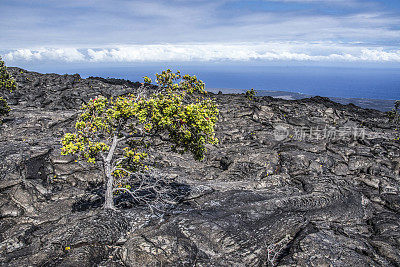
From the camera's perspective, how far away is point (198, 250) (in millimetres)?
15820

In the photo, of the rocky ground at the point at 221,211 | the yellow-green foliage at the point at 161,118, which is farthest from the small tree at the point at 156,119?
the rocky ground at the point at 221,211

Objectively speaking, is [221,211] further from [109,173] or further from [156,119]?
[156,119]

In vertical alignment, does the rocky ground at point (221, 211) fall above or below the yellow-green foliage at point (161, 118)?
below

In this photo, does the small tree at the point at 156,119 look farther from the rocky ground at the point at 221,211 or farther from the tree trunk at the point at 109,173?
the rocky ground at the point at 221,211

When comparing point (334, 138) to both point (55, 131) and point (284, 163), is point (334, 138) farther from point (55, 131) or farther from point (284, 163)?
point (55, 131)

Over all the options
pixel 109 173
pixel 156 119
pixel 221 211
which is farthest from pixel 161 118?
pixel 221 211

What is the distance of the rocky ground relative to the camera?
15648 millimetres

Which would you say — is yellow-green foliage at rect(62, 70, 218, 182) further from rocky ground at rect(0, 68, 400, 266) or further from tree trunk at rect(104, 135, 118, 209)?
rocky ground at rect(0, 68, 400, 266)

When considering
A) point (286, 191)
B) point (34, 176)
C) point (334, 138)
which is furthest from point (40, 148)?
point (334, 138)

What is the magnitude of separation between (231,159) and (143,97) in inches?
837

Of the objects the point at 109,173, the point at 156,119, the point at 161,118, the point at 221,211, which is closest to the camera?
the point at 161,118

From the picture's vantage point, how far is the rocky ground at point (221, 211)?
1565 cm

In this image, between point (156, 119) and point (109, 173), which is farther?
point (109, 173)

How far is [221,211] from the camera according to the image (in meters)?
20.8
